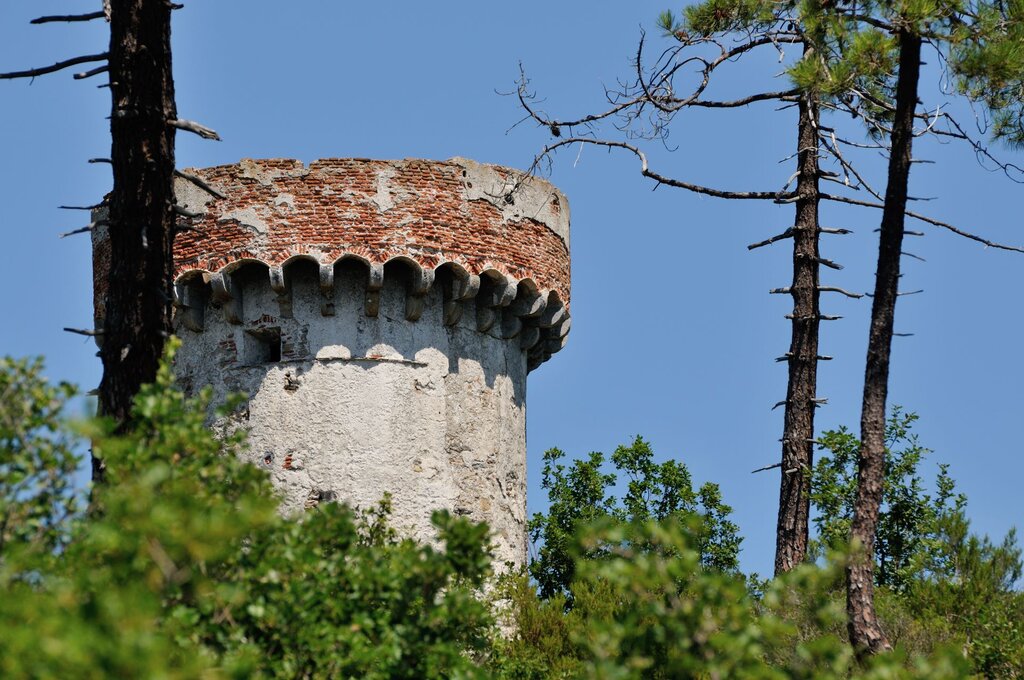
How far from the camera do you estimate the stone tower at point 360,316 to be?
1845cm

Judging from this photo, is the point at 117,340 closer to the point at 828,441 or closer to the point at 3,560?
the point at 3,560

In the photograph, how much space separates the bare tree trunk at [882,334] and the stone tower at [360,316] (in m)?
4.35

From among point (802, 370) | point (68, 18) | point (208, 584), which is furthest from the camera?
point (802, 370)

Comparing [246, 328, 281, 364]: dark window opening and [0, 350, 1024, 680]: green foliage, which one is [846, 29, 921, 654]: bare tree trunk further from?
[246, 328, 281, 364]: dark window opening

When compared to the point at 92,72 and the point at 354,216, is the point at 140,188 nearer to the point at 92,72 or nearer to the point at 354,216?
the point at 92,72

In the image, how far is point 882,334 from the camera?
55.4 feet

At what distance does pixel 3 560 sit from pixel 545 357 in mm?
11925

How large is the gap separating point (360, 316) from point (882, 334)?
227 inches

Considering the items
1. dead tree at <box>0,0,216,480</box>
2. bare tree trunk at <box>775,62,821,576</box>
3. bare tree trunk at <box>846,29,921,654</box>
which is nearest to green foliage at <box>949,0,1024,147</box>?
bare tree trunk at <box>846,29,921,654</box>

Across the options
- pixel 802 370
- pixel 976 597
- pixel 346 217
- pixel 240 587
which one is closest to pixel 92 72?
pixel 346 217

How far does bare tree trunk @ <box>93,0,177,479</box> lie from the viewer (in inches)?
576

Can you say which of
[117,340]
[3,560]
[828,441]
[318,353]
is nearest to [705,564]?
[828,441]

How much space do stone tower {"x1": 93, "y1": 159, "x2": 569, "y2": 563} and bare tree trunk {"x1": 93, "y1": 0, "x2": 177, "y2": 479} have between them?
358 cm

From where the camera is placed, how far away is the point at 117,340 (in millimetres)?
14500
